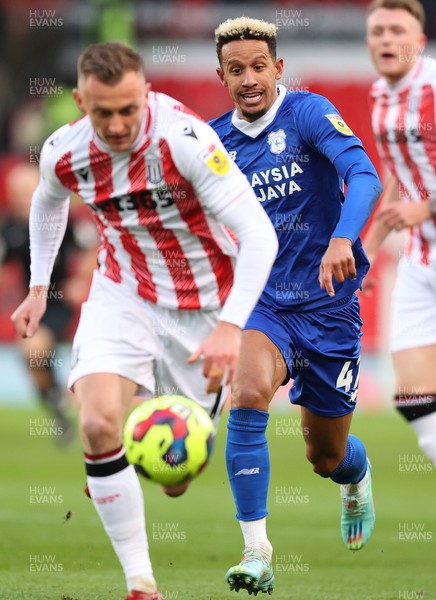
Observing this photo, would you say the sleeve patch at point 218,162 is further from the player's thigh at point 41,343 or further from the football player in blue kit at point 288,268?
the player's thigh at point 41,343

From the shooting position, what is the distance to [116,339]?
509 centimetres

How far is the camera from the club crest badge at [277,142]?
19.9 ft

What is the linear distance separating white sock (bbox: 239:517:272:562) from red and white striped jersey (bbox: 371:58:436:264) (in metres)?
1.64

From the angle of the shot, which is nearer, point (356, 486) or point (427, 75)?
point (427, 75)

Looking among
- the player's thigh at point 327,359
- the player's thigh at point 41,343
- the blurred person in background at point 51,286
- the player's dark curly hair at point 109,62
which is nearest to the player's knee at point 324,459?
the player's thigh at point 327,359

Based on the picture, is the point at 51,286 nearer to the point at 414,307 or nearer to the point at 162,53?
the point at 414,307

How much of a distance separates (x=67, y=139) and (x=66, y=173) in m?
0.14

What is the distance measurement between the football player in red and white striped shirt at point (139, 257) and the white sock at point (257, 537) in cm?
62

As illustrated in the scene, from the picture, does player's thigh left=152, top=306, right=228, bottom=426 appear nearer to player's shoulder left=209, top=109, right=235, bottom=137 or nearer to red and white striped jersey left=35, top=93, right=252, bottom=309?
red and white striped jersey left=35, top=93, right=252, bottom=309

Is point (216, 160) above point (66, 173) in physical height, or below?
above

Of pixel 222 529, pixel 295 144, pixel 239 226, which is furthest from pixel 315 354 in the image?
pixel 222 529

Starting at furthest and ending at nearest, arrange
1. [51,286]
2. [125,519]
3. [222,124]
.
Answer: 1. [51,286]
2. [222,124]
3. [125,519]

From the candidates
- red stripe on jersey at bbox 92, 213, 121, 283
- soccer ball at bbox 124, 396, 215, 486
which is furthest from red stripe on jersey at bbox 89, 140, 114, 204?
soccer ball at bbox 124, 396, 215, 486

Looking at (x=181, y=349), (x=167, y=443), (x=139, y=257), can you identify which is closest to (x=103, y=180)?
(x=139, y=257)
